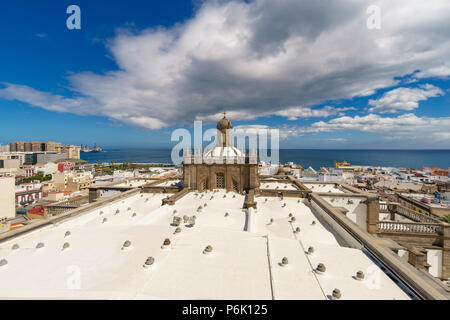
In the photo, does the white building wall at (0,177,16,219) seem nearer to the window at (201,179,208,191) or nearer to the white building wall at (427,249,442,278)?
the window at (201,179,208,191)

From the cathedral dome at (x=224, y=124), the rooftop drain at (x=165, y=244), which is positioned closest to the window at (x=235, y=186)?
the cathedral dome at (x=224, y=124)

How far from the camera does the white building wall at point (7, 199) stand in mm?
37391

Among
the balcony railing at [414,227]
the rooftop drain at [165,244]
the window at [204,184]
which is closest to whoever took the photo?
the rooftop drain at [165,244]

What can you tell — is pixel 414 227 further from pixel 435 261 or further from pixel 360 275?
pixel 360 275

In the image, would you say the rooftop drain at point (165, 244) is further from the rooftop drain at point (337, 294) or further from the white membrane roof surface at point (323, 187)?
the white membrane roof surface at point (323, 187)

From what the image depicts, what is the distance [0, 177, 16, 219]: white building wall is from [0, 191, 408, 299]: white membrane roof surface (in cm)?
4095

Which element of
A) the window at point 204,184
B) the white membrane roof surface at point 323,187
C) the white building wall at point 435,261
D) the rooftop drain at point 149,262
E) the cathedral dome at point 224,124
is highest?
the cathedral dome at point 224,124

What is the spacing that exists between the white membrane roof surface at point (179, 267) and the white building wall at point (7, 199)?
41.0 metres

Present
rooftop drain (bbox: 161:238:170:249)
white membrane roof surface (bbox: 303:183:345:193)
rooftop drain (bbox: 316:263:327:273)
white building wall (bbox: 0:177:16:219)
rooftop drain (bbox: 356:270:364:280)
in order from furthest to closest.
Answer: white building wall (bbox: 0:177:16:219)
white membrane roof surface (bbox: 303:183:345:193)
rooftop drain (bbox: 161:238:170:249)
rooftop drain (bbox: 316:263:327:273)
rooftop drain (bbox: 356:270:364:280)

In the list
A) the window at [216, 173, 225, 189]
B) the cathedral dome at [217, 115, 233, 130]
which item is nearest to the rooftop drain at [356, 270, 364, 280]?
the window at [216, 173, 225, 189]

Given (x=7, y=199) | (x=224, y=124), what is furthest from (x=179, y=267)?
(x=7, y=199)

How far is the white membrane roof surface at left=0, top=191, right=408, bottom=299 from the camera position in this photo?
235 inches
